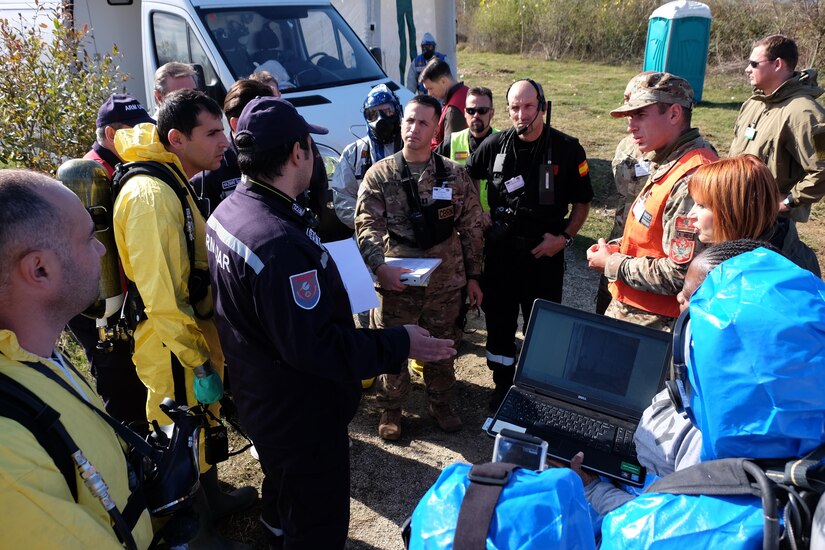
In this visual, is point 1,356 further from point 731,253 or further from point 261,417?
point 731,253

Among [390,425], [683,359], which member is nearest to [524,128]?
[390,425]

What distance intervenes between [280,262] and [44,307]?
0.77 metres

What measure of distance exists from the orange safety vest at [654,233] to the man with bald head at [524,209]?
98 centimetres

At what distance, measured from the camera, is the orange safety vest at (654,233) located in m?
2.82

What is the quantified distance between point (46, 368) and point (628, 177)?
12.1ft

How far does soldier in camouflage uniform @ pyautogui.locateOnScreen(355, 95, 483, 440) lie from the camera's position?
3.66m

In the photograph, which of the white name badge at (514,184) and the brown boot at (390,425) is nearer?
the brown boot at (390,425)

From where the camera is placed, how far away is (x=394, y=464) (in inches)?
145

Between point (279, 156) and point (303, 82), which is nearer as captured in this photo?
point (279, 156)

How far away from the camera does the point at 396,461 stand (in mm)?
3715

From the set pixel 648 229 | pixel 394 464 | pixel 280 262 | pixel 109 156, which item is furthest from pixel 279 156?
pixel 394 464

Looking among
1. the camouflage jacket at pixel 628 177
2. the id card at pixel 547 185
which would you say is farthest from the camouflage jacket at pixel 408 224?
the camouflage jacket at pixel 628 177

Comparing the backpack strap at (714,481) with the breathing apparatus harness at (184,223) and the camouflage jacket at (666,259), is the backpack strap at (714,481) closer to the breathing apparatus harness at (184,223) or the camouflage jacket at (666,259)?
the camouflage jacket at (666,259)

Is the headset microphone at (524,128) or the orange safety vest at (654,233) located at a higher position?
the headset microphone at (524,128)
